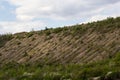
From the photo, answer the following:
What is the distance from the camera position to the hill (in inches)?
620

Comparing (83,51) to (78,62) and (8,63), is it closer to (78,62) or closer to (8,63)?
(78,62)

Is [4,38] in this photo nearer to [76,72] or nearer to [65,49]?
[65,49]

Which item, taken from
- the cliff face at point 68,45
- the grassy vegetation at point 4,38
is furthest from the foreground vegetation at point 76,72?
the grassy vegetation at point 4,38

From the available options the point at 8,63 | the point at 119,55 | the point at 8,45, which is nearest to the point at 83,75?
the point at 119,55

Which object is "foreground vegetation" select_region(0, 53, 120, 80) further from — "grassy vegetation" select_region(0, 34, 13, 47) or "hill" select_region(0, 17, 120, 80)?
"grassy vegetation" select_region(0, 34, 13, 47)

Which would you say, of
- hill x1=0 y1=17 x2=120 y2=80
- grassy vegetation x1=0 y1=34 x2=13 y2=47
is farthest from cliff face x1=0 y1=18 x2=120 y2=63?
grassy vegetation x1=0 y1=34 x2=13 y2=47

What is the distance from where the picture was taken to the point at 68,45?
18875mm

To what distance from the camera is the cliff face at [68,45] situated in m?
17.2

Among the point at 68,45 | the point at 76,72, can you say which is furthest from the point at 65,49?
the point at 76,72

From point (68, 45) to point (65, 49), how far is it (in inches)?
14.3

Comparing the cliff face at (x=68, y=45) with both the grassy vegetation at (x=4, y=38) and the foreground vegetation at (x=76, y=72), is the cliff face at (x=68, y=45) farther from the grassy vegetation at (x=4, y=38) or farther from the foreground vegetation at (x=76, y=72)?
the foreground vegetation at (x=76, y=72)

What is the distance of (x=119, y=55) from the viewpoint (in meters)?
15.2

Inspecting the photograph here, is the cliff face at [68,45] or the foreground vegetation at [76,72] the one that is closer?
the foreground vegetation at [76,72]

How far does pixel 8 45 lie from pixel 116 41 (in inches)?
279
